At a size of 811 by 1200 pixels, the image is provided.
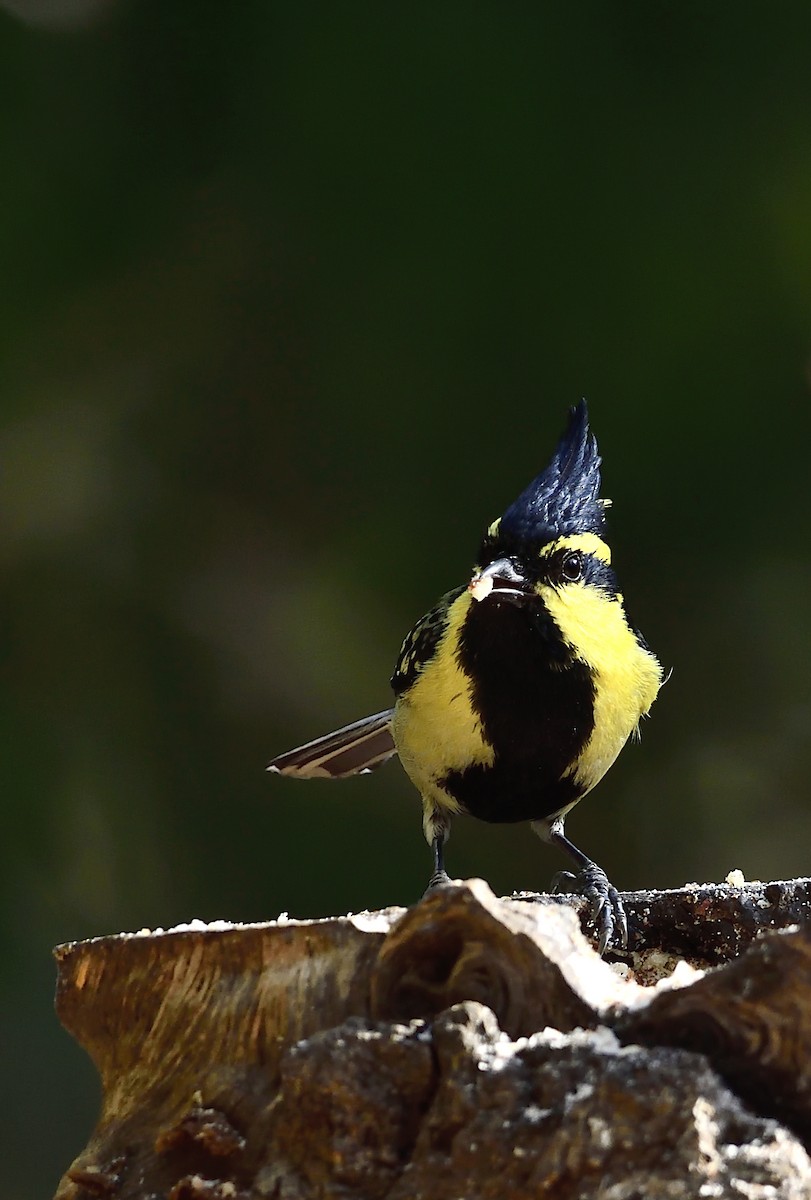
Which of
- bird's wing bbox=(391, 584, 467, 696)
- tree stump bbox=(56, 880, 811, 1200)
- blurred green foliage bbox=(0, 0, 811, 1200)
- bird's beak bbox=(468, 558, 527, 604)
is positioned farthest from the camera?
blurred green foliage bbox=(0, 0, 811, 1200)

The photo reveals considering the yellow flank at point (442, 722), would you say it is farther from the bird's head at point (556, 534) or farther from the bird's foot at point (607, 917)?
the bird's foot at point (607, 917)

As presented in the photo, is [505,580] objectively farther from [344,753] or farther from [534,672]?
[344,753]

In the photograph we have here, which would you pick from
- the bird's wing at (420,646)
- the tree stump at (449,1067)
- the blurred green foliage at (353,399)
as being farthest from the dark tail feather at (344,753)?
the tree stump at (449,1067)

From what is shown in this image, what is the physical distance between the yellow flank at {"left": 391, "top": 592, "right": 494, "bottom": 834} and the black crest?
0.33 ft

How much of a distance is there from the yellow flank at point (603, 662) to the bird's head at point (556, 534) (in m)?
0.01

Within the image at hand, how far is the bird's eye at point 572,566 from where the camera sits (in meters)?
1.31

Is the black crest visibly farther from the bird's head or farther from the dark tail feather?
the dark tail feather

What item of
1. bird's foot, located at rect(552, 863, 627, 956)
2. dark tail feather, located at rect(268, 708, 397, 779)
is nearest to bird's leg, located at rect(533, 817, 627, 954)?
bird's foot, located at rect(552, 863, 627, 956)

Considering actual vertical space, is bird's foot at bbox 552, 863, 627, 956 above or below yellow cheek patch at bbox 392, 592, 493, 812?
below

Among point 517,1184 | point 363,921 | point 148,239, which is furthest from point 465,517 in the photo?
point 517,1184

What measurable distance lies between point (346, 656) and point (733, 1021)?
1763 millimetres

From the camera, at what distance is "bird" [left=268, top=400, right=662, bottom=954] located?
1285mm

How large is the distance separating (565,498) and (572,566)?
0.25 ft

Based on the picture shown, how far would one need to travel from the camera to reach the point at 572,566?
1.32 metres
